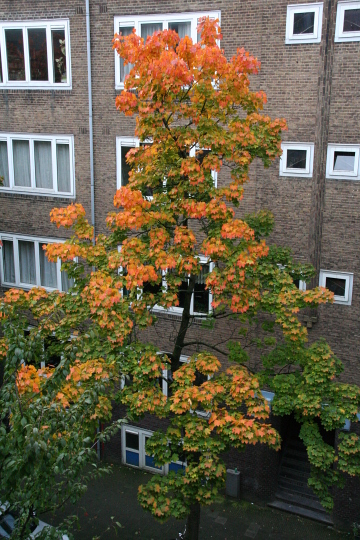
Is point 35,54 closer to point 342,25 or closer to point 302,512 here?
point 342,25

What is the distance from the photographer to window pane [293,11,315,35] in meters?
12.8

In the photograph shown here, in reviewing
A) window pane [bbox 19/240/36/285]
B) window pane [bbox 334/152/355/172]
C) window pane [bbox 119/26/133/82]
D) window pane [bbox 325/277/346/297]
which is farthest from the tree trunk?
window pane [bbox 119/26/133/82]

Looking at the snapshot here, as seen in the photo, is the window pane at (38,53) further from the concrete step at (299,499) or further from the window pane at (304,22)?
the concrete step at (299,499)

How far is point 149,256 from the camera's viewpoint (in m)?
9.96

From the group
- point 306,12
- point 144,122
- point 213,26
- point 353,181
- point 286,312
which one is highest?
point 306,12

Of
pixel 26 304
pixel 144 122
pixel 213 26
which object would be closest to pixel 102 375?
pixel 26 304

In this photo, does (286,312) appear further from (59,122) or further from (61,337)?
(59,122)

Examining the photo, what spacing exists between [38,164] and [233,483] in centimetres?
1171

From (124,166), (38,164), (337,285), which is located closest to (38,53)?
(38,164)

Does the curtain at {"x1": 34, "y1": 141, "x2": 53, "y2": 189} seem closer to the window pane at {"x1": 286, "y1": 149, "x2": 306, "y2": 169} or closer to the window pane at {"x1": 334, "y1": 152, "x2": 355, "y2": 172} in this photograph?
the window pane at {"x1": 286, "y1": 149, "x2": 306, "y2": 169}

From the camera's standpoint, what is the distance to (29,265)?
18516mm

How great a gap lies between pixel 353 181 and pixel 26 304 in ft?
27.4

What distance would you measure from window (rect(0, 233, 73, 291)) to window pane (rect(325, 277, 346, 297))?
8.57 metres

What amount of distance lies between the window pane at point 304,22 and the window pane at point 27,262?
35.1ft
